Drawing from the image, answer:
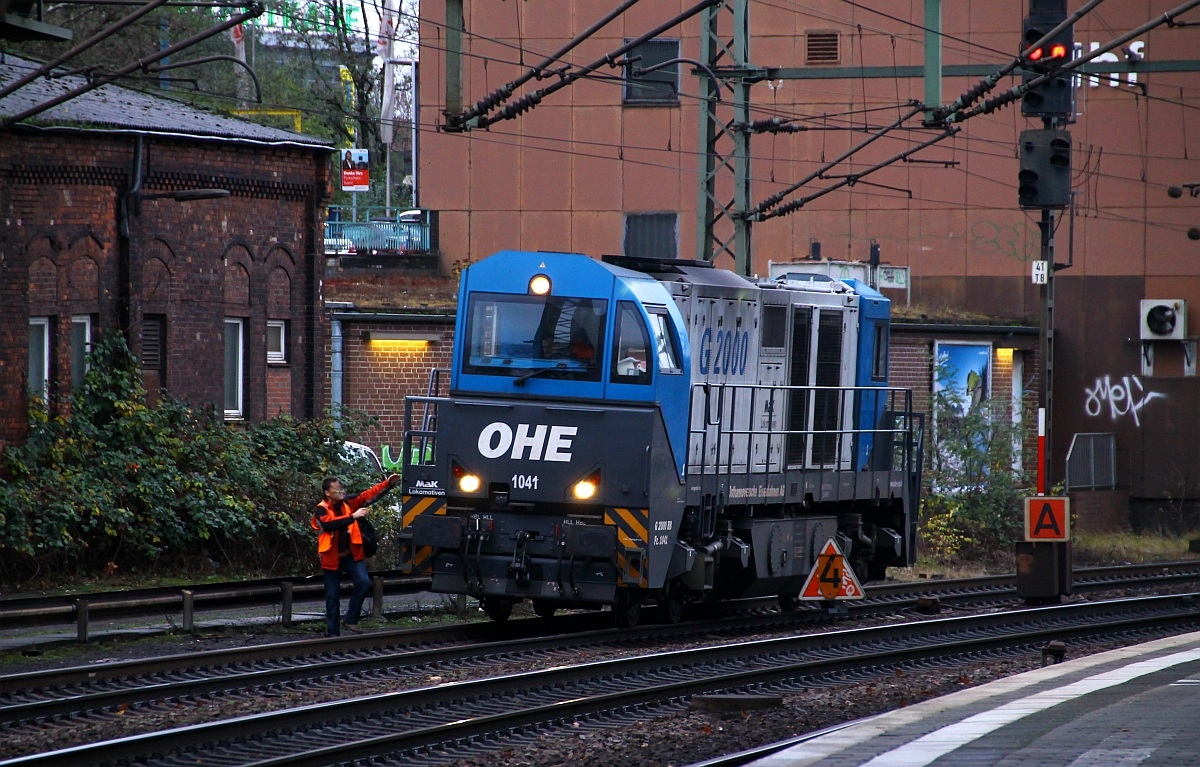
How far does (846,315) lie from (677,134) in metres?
23.2

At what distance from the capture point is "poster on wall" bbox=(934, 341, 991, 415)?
33531 mm

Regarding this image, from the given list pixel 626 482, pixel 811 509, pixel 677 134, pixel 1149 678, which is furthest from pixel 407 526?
pixel 677 134

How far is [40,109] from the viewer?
1747cm

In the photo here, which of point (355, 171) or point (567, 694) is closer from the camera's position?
point (567, 694)

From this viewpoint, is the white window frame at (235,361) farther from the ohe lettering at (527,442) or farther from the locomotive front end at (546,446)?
the ohe lettering at (527,442)

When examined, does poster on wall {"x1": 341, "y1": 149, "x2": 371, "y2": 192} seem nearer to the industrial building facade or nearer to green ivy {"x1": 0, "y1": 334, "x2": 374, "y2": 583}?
the industrial building facade

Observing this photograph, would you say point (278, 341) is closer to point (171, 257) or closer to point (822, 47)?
point (171, 257)

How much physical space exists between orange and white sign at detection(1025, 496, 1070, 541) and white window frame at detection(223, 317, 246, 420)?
1154 centimetres

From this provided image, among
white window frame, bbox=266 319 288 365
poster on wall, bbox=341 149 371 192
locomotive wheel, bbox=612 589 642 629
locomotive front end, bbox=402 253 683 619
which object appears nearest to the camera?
locomotive front end, bbox=402 253 683 619

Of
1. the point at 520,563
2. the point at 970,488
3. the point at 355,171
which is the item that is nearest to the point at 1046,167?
the point at 520,563

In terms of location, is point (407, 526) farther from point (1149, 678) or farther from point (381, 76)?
point (381, 76)

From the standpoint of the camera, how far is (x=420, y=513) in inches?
622

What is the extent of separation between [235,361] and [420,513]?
9.66 meters

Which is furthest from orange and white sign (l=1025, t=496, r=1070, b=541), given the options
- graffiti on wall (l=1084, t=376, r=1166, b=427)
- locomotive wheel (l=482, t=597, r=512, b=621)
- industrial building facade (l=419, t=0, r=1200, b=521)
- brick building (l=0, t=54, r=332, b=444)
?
graffiti on wall (l=1084, t=376, r=1166, b=427)
